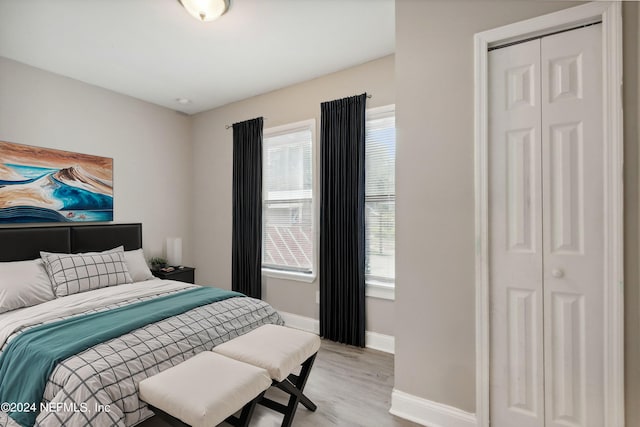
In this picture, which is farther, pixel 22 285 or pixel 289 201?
pixel 289 201

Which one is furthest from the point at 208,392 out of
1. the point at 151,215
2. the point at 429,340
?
the point at 151,215

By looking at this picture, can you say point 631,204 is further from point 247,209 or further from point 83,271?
point 83,271

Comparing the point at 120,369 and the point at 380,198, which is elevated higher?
the point at 380,198

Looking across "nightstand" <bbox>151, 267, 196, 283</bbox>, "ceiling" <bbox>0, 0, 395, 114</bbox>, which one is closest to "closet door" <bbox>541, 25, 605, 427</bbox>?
"ceiling" <bbox>0, 0, 395, 114</bbox>

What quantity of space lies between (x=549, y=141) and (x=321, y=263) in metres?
2.27

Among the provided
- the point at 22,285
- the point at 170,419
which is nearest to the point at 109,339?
the point at 170,419

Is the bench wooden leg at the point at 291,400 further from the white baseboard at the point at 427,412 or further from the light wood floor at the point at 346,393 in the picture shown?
the white baseboard at the point at 427,412

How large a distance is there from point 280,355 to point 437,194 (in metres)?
1.37

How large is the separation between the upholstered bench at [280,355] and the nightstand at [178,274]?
2267mm

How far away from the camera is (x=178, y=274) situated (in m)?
4.01

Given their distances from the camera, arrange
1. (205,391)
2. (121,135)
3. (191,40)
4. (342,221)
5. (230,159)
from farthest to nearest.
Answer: (230,159) → (121,135) → (342,221) → (191,40) → (205,391)

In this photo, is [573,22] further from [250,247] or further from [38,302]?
[38,302]

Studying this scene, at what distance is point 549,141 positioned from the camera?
1.66m

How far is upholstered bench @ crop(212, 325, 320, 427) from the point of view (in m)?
1.78
